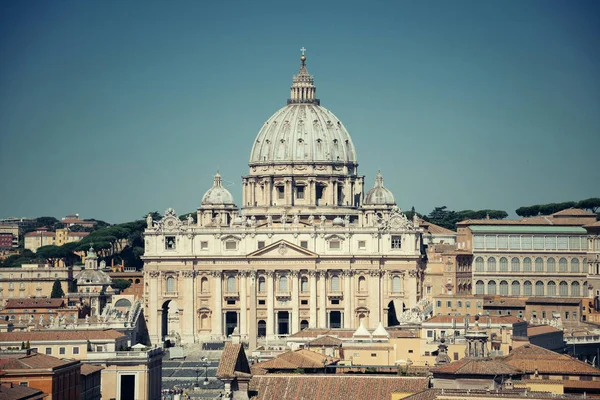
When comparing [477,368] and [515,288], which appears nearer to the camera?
[477,368]

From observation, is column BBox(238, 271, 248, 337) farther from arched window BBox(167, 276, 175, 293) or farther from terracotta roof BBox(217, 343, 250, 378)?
terracotta roof BBox(217, 343, 250, 378)

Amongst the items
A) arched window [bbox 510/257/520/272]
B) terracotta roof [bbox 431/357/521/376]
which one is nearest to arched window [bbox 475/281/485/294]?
arched window [bbox 510/257/520/272]

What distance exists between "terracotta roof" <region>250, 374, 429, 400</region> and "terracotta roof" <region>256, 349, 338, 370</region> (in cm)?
1125

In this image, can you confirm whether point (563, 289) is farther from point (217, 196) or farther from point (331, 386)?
point (331, 386)

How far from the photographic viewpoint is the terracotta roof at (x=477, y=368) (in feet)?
240

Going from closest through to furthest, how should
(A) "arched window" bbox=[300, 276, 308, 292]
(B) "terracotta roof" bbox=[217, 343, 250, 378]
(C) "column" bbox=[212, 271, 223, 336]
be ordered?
(B) "terracotta roof" bbox=[217, 343, 250, 378] → (C) "column" bbox=[212, 271, 223, 336] → (A) "arched window" bbox=[300, 276, 308, 292]

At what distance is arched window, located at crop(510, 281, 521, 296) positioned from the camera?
180375 mm

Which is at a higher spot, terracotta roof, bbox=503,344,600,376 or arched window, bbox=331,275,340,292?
arched window, bbox=331,275,340,292

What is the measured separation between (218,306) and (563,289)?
28.2m

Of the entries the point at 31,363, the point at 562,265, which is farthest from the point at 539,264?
the point at 31,363

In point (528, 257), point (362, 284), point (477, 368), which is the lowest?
point (477, 368)

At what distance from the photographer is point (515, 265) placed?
181250 millimetres

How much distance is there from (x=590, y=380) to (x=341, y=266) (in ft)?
303

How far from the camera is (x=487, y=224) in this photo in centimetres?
18312
